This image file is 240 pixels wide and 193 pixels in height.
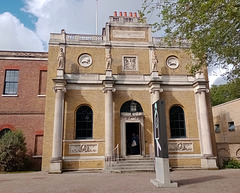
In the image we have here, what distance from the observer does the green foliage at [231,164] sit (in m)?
16.1

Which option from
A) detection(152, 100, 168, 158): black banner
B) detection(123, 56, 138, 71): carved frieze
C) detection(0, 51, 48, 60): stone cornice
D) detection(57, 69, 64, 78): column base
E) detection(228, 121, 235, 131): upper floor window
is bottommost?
detection(152, 100, 168, 158): black banner

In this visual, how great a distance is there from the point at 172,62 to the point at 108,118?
25.3ft

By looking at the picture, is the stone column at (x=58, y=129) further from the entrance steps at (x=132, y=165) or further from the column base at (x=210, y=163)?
the column base at (x=210, y=163)

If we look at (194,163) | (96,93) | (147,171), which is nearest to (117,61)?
(96,93)

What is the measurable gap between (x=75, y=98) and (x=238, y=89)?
38.3 feet

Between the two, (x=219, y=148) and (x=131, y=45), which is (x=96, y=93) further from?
(x=219, y=148)

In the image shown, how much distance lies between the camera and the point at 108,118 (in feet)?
53.0

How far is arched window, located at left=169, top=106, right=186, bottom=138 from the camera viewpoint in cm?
1728

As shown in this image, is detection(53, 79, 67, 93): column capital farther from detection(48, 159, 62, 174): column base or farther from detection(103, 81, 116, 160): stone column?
detection(48, 159, 62, 174): column base

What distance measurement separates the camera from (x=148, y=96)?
17.7 m

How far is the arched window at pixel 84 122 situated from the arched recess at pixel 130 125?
8.40 ft

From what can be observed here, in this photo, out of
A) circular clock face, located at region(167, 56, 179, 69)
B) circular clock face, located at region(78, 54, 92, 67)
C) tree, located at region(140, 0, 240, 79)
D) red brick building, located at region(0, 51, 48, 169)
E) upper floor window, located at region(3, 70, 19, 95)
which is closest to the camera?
tree, located at region(140, 0, 240, 79)

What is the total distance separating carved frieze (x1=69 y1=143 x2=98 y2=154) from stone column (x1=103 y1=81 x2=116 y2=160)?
1109mm

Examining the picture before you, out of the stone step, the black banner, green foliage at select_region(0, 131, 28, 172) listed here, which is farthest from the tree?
green foliage at select_region(0, 131, 28, 172)
